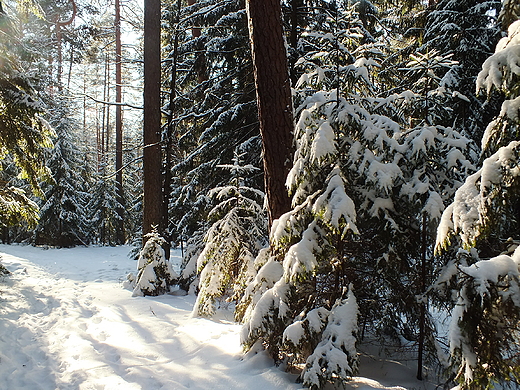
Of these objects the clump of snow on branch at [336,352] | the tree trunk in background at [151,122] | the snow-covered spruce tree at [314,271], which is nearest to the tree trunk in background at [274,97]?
the snow-covered spruce tree at [314,271]

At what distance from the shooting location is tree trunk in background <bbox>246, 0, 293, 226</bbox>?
385 centimetres

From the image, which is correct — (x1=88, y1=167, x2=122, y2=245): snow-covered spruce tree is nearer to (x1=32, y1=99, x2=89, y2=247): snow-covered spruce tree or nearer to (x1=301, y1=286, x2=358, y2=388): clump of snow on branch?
(x1=32, y1=99, x2=89, y2=247): snow-covered spruce tree

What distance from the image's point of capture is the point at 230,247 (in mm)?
5238

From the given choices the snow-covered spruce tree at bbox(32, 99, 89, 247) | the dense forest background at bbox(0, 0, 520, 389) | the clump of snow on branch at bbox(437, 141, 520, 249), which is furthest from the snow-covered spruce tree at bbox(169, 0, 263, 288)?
the snow-covered spruce tree at bbox(32, 99, 89, 247)

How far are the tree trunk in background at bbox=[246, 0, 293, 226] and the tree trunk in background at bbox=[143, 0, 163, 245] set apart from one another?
4369 mm

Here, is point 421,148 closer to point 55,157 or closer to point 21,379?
point 21,379

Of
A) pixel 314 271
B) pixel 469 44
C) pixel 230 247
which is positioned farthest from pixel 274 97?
pixel 469 44

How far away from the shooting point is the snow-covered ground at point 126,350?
3.19m

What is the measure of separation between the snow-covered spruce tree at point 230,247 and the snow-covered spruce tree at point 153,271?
1758 mm

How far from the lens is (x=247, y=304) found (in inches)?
150

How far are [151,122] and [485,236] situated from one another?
7140mm

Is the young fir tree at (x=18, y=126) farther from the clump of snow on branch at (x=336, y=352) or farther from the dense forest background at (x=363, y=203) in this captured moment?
the clump of snow on branch at (x=336, y=352)

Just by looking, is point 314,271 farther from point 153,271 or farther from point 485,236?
point 153,271

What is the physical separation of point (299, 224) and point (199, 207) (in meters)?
4.90
